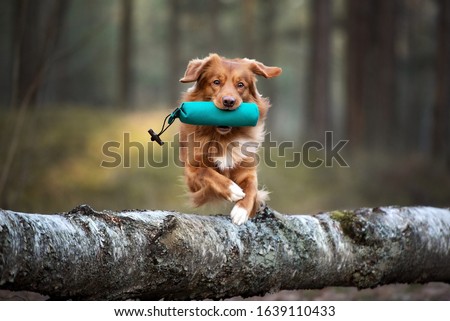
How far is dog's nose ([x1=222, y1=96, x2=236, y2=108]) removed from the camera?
4.82 meters

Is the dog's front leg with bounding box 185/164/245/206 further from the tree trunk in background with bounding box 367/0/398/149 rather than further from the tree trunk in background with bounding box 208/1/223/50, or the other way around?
the tree trunk in background with bounding box 208/1/223/50

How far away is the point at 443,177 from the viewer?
14398 millimetres

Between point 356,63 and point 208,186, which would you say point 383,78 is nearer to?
point 356,63

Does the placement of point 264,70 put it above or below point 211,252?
above

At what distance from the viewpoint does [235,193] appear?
484cm

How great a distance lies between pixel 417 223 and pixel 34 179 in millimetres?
7074

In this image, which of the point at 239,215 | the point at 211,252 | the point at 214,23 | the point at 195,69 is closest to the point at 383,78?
the point at 214,23

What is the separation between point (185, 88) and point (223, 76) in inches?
570

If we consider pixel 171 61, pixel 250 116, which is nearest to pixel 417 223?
pixel 250 116

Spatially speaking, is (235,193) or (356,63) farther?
(356,63)

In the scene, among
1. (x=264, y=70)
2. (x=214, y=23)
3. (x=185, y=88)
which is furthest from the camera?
(x=214, y=23)

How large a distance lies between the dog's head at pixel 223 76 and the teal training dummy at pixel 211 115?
13 centimetres

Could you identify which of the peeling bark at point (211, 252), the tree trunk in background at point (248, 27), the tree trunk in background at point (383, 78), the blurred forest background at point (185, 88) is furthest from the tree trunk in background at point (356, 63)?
the peeling bark at point (211, 252)

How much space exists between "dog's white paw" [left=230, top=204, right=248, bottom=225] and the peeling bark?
0.05 meters
